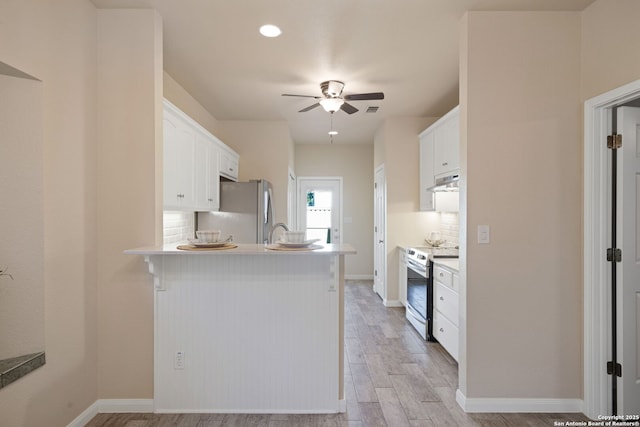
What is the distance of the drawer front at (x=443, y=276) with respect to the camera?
326cm

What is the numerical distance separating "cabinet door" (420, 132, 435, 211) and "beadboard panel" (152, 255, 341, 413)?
8.74 feet

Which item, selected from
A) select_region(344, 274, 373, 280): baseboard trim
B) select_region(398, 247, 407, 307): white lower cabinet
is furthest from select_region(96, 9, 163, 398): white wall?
select_region(344, 274, 373, 280): baseboard trim

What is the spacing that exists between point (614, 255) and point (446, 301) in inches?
55.1

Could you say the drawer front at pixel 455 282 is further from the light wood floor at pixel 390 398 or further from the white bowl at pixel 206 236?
the white bowl at pixel 206 236

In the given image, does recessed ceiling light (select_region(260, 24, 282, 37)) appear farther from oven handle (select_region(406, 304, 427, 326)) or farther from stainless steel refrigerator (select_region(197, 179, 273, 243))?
oven handle (select_region(406, 304, 427, 326))

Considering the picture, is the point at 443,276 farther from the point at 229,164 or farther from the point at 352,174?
the point at 352,174

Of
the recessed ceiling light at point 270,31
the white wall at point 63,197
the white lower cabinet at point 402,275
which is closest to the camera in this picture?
the white wall at point 63,197

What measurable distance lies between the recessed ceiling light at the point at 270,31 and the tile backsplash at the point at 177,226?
1.95m

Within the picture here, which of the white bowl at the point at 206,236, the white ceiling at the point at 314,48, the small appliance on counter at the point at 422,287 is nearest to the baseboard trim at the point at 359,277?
the small appliance on counter at the point at 422,287

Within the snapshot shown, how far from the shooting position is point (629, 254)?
223 centimetres

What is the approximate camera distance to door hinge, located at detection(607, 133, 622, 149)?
223 cm

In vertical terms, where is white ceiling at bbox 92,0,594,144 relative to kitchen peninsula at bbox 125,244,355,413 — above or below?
above

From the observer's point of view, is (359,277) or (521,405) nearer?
(521,405)

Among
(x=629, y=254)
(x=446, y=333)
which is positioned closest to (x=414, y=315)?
(x=446, y=333)
